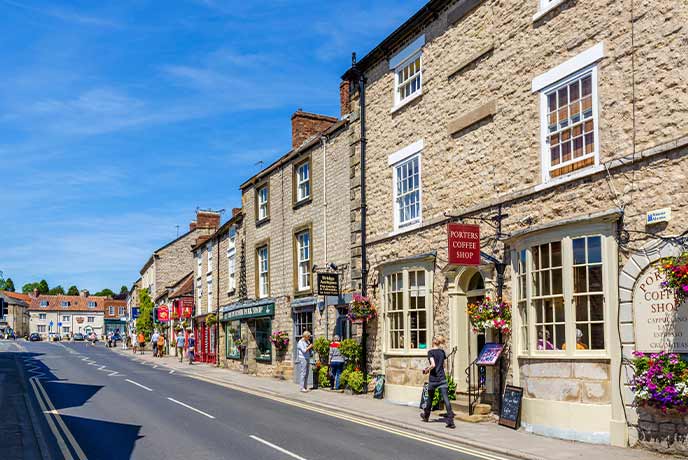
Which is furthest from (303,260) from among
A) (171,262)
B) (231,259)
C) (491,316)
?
(171,262)

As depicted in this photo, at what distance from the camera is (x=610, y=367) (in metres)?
11.9

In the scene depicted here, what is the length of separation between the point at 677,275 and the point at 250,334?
22.7 metres

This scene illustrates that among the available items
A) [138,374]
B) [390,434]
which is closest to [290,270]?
[138,374]

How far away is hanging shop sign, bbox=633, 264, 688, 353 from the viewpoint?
10.7 m

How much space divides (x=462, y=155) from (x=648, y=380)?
23.6ft

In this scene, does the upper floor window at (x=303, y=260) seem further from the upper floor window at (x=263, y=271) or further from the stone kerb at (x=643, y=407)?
the stone kerb at (x=643, y=407)

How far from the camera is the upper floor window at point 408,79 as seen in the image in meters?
18.8

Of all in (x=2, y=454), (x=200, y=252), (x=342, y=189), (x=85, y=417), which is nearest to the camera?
(x=2, y=454)

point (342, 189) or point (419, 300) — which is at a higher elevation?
point (342, 189)

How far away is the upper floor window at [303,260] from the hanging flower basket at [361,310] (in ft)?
17.8

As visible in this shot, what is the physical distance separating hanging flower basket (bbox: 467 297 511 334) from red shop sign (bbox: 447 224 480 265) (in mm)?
937

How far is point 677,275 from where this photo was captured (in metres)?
10.2

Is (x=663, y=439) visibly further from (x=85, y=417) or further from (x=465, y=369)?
(x=85, y=417)

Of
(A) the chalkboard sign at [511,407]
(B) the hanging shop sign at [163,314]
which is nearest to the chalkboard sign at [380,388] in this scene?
(A) the chalkboard sign at [511,407]
